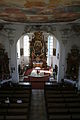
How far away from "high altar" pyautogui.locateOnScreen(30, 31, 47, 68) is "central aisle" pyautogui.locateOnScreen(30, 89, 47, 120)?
896 centimetres

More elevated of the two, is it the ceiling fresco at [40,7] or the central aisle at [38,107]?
the ceiling fresco at [40,7]

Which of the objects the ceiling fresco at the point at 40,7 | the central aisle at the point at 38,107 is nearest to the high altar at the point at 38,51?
the central aisle at the point at 38,107

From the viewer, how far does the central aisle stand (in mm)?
10992

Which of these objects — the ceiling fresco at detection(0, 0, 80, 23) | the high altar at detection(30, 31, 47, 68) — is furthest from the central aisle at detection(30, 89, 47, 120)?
the high altar at detection(30, 31, 47, 68)

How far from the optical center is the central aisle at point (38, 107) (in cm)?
1099

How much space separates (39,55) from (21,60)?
247 centimetres

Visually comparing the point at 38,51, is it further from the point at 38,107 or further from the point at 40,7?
the point at 40,7

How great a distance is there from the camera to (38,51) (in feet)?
80.1

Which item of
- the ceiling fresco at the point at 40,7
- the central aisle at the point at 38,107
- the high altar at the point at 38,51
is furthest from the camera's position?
the high altar at the point at 38,51

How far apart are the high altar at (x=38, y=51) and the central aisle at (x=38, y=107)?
8960 millimetres

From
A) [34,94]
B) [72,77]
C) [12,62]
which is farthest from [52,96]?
[12,62]

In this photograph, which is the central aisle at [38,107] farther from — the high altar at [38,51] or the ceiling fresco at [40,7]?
the high altar at [38,51]

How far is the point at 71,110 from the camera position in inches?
382

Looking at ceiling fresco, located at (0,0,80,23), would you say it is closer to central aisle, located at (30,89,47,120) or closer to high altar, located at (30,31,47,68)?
central aisle, located at (30,89,47,120)
